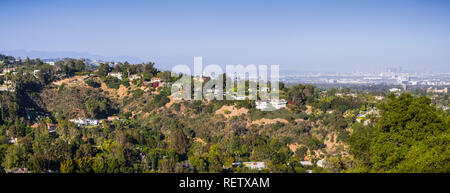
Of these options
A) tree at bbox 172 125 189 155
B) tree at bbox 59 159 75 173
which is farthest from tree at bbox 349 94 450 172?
tree at bbox 172 125 189 155

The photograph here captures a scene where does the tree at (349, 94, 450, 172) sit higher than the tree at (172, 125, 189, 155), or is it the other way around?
the tree at (349, 94, 450, 172)

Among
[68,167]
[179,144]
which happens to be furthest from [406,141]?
[179,144]

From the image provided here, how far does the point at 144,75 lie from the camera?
31203mm

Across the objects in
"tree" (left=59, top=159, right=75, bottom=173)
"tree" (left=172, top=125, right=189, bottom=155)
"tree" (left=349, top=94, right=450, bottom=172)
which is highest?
"tree" (left=349, top=94, right=450, bottom=172)

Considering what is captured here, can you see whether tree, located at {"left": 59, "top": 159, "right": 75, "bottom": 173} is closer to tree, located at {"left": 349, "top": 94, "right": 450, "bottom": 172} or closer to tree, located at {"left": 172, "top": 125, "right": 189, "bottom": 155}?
tree, located at {"left": 172, "top": 125, "right": 189, "bottom": 155}

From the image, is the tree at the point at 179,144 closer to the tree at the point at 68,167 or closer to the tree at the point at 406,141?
the tree at the point at 68,167

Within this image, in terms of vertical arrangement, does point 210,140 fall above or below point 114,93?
below

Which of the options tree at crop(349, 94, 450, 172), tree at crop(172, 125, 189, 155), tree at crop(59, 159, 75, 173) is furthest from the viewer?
tree at crop(172, 125, 189, 155)

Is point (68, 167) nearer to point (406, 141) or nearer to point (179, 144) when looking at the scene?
point (179, 144)

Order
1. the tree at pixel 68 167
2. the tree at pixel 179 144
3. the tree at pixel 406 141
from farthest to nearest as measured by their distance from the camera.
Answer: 1. the tree at pixel 179 144
2. the tree at pixel 68 167
3. the tree at pixel 406 141

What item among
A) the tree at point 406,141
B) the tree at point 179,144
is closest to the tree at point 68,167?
the tree at point 179,144
